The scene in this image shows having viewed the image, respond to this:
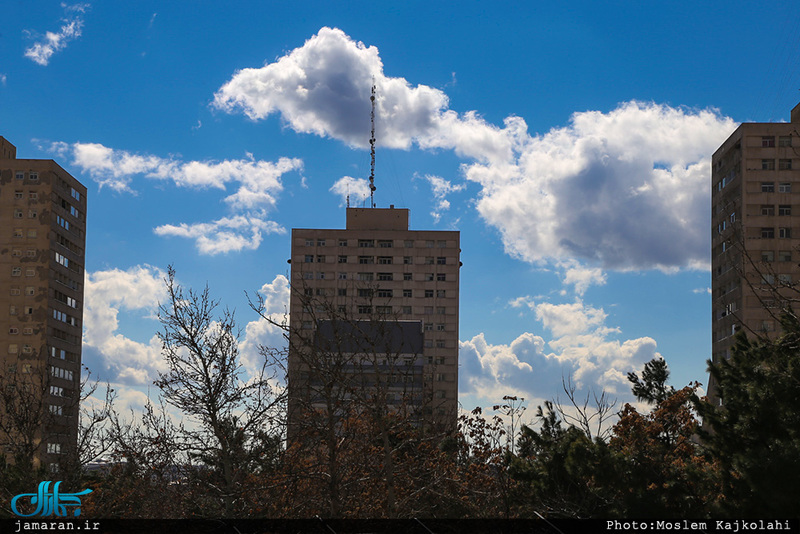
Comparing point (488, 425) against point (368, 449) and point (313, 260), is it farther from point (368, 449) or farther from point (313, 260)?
point (313, 260)

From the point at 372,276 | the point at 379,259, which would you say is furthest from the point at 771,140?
the point at 372,276

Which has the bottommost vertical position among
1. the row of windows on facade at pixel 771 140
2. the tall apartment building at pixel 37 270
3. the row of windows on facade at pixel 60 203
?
the tall apartment building at pixel 37 270

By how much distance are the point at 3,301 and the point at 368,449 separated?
2899 inches

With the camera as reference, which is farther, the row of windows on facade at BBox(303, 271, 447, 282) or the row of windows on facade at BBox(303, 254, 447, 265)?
the row of windows on facade at BBox(303, 254, 447, 265)

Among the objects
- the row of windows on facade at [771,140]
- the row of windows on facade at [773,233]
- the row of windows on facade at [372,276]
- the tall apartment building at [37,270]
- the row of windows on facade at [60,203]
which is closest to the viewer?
the row of windows on facade at [771,140]

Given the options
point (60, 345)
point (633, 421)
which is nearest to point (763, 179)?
point (633, 421)

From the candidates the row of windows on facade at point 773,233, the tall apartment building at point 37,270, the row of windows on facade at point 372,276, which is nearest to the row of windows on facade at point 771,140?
the row of windows on facade at point 773,233

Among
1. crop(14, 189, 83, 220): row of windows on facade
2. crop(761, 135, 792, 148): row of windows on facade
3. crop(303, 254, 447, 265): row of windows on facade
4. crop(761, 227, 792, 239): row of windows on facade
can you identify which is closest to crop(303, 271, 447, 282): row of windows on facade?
crop(303, 254, 447, 265): row of windows on facade

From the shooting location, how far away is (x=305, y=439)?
21.0 m

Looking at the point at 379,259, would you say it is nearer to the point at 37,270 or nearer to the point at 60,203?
the point at 60,203

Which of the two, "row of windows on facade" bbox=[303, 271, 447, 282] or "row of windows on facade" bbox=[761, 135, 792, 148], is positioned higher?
"row of windows on facade" bbox=[761, 135, 792, 148]

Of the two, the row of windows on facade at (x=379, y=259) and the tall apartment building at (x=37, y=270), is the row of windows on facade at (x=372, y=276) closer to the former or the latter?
the row of windows on facade at (x=379, y=259)

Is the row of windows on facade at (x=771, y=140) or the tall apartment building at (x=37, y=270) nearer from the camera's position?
the row of windows on facade at (x=771, y=140)

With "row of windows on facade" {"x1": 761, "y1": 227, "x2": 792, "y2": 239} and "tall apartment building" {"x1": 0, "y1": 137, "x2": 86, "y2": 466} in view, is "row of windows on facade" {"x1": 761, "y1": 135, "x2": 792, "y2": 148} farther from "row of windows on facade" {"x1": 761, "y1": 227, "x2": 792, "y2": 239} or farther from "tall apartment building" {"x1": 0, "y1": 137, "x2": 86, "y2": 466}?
"tall apartment building" {"x1": 0, "y1": 137, "x2": 86, "y2": 466}
